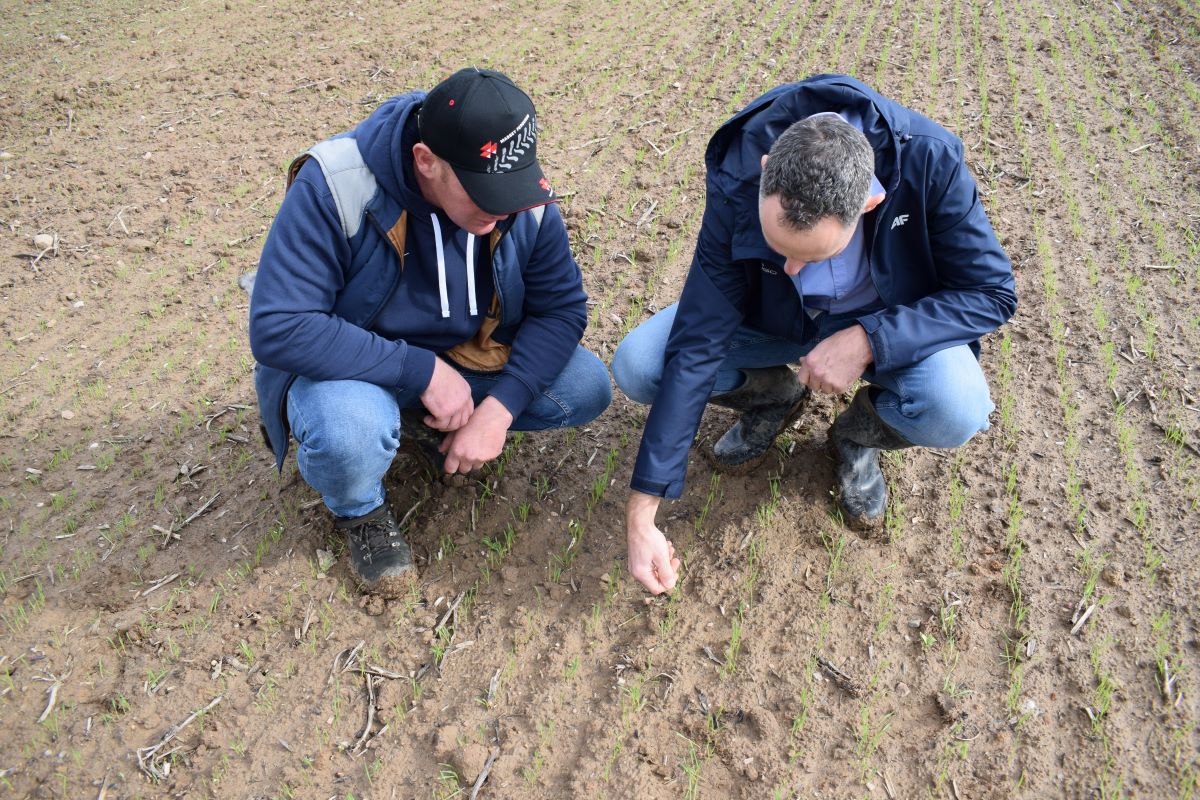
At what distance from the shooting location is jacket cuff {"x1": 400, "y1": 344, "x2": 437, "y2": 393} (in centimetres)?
262

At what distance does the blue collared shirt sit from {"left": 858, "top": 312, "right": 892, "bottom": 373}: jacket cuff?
0.42 feet

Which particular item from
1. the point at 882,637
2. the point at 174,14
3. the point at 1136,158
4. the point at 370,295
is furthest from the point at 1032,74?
the point at 174,14

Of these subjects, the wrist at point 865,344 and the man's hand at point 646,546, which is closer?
the man's hand at point 646,546

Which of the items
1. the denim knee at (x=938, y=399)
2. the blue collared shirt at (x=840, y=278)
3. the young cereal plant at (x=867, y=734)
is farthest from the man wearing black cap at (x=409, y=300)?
the young cereal plant at (x=867, y=734)

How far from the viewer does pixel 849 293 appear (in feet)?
9.08

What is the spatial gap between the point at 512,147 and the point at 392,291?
1.93ft

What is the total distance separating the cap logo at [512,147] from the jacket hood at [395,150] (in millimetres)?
275

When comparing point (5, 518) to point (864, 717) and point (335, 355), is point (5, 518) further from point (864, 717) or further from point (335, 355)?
point (864, 717)

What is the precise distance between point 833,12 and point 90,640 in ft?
21.5

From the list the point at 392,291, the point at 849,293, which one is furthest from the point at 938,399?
the point at 392,291

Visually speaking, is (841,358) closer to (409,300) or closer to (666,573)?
(666,573)

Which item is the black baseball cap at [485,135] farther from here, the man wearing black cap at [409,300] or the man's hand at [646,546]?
the man's hand at [646,546]

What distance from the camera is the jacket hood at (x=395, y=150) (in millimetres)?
2447

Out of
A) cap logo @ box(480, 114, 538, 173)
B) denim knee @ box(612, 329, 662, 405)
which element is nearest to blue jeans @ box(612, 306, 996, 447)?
denim knee @ box(612, 329, 662, 405)
